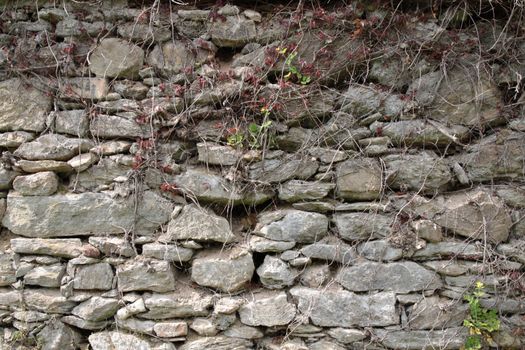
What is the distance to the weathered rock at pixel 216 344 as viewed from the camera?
2.45m

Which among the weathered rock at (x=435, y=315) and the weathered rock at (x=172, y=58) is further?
the weathered rock at (x=172, y=58)

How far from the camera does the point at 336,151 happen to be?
259 centimetres

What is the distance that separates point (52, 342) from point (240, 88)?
192 cm

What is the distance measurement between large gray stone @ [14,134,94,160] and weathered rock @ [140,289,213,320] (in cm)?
102

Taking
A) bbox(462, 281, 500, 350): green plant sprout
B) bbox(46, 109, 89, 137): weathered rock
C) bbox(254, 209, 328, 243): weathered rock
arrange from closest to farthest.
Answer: bbox(462, 281, 500, 350): green plant sprout, bbox(254, 209, 328, 243): weathered rock, bbox(46, 109, 89, 137): weathered rock

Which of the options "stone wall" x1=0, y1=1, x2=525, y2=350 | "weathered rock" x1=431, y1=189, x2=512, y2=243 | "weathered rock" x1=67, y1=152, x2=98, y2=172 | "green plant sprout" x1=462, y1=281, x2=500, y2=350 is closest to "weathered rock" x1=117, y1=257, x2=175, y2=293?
"stone wall" x1=0, y1=1, x2=525, y2=350

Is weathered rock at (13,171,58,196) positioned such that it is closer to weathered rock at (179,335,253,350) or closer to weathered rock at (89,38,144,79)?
weathered rock at (89,38,144,79)

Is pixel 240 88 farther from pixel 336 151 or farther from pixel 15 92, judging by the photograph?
pixel 15 92

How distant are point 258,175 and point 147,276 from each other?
0.91 metres

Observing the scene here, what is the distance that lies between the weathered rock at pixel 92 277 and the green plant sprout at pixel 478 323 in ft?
7.09

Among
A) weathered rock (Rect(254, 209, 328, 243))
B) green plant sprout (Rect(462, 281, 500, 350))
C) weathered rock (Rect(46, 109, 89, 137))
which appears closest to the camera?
green plant sprout (Rect(462, 281, 500, 350))

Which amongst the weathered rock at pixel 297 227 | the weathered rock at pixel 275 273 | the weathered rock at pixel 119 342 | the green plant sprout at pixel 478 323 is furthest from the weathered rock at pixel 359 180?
the weathered rock at pixel 119 342

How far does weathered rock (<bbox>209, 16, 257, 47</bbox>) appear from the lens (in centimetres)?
269

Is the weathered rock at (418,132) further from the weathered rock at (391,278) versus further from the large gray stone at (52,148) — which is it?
the large gray stone at (52,148)
